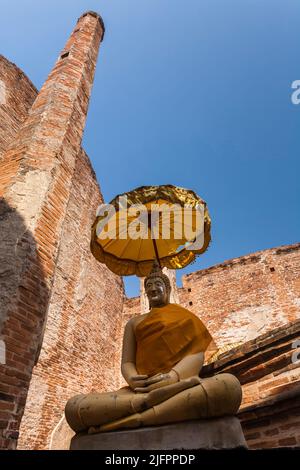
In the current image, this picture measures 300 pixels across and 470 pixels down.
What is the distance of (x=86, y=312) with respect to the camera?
10312 millimetres

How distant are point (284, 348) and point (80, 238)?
27.6 feet

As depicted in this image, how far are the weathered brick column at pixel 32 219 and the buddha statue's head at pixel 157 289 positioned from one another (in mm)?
1037

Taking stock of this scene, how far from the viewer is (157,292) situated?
10.0 feet

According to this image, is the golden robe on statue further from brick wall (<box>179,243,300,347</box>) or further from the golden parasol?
brick wall (<box>179,243,300,347</box>)

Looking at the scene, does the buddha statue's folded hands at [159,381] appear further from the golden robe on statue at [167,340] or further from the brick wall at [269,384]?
the brick wall at [269,384]

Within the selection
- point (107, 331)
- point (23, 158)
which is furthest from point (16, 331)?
point (107, 331)

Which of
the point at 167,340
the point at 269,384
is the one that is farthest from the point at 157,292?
the point at 269,384

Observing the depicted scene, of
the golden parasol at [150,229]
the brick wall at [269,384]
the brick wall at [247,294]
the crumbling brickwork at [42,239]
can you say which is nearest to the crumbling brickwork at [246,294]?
the brick wall at [247,294]

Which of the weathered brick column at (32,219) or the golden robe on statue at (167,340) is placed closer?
the golden robe on statue at (167,340)

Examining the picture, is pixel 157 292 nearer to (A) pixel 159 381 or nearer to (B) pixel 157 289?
(B) pixel 157 289

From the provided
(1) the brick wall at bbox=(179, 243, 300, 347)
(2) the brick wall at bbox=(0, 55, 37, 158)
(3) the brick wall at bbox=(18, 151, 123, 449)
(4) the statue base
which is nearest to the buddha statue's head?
(4) the statue base

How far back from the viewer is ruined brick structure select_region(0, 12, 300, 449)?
303cm

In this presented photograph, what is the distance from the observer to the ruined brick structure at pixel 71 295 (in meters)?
3.03

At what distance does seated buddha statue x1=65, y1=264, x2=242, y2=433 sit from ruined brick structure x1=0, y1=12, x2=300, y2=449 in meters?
0.85
